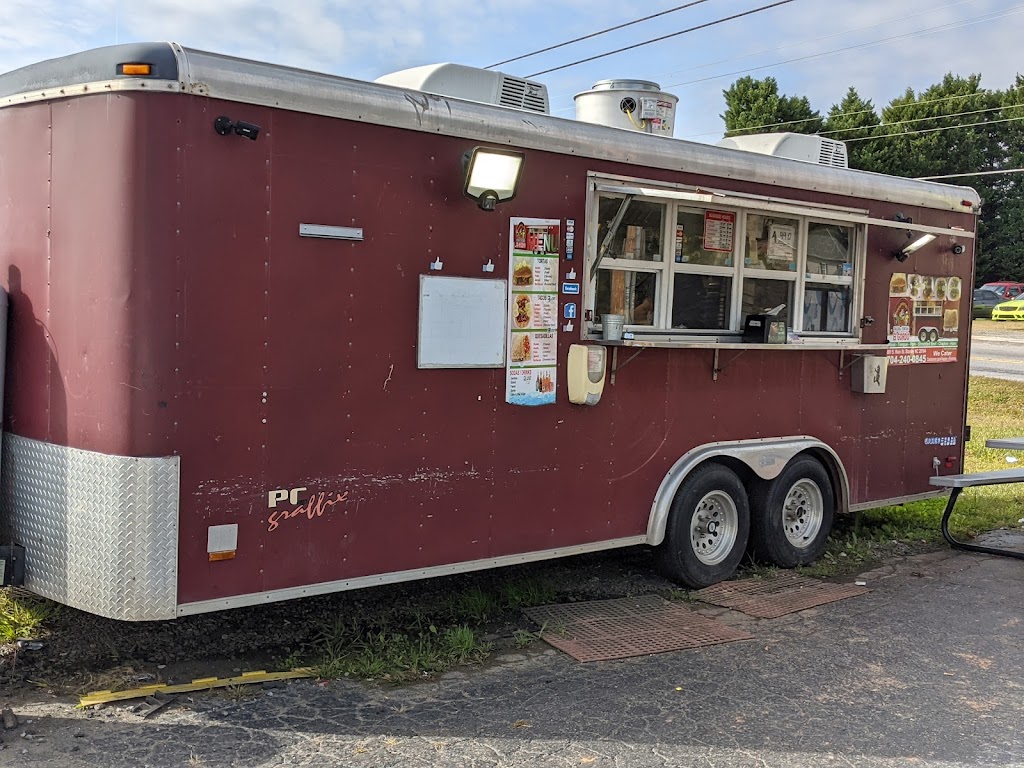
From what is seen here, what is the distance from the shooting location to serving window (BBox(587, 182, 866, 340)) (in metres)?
5.76

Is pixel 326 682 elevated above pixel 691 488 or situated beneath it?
situated beneath

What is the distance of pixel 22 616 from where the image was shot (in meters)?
5.05

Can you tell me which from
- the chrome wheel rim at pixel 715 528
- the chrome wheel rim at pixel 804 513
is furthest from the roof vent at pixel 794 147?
the chrome wheel rim at pixel 715 528

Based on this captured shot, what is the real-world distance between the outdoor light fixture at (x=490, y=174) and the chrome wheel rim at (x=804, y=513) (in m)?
3.39

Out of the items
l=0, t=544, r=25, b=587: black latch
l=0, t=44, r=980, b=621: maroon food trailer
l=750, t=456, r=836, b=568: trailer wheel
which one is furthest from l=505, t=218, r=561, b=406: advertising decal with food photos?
l=0, t=544, r=25, b=587: black latch

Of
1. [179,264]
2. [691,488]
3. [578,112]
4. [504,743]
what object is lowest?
[504,743]

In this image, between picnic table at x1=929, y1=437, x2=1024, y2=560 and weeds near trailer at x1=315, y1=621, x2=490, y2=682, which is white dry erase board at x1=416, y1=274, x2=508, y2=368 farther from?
picnic table at x1=929, y1=437, x2=1024, y2=560

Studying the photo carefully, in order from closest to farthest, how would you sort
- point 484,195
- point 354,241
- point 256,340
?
point 256,340
point 354,241
point 484,195

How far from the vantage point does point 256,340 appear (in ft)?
14.2

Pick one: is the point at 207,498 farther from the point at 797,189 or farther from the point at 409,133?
the point at 797,189

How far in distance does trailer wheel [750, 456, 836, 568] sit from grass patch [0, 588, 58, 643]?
4.60 m

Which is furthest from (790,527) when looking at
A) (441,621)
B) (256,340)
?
(256,340)

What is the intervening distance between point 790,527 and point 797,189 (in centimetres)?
249

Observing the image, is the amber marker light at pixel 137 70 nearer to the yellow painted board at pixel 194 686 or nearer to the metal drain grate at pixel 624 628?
the yellow painted board at pixel 194 686
